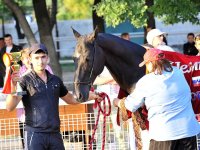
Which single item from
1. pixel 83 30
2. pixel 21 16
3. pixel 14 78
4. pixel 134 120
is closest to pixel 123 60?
pixel 134 120

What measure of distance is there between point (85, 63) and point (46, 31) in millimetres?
11199

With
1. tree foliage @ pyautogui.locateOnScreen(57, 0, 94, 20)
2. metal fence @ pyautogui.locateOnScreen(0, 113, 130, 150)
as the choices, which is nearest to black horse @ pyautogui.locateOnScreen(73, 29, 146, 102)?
metal fence @ pyautogui.locateOnScreen(0, 113, 130, 150)

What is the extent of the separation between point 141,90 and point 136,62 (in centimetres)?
72

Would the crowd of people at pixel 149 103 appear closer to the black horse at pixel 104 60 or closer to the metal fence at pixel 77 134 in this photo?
the black horse at pixel 104 60

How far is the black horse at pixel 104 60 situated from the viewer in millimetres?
5957

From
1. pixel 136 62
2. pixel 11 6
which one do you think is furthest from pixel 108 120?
pixel 11 6

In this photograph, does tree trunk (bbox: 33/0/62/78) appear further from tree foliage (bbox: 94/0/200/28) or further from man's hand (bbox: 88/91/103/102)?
man's hand (bbox: 88/91/103/102)

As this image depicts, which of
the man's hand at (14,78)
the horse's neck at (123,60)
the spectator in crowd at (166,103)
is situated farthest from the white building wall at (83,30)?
the spectator in crowd at (166,103)

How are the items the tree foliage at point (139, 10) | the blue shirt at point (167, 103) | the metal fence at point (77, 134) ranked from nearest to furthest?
the blue shirt at point (167, 103) → the metal fence at point (77, 134) → the tree foliage at point (139, 10)

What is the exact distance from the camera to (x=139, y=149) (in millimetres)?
6609

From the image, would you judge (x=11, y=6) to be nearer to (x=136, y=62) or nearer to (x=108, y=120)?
(x=108, y=120)

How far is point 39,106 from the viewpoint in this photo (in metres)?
5.85

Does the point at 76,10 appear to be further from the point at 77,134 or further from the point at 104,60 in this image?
the point at 104,60

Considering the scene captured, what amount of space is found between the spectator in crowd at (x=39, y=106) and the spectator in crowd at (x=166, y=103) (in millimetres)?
850
